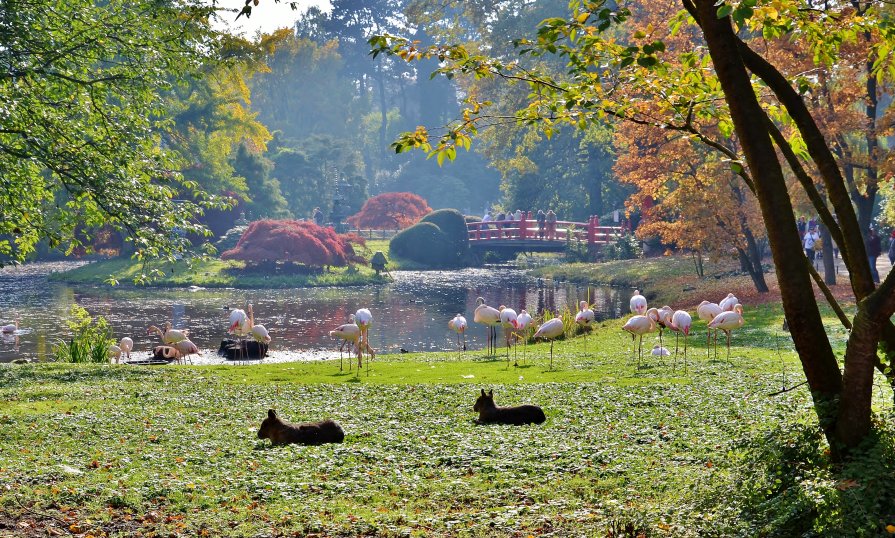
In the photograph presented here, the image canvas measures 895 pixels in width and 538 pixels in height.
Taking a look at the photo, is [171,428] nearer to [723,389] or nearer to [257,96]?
[723,389]

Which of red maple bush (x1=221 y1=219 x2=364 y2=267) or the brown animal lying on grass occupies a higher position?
red maple bush (x1=221 y1=219 x2=364 y2=267)

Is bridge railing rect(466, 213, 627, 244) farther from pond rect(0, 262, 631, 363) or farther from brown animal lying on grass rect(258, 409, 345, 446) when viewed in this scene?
brown animal lying on grass rect(258, 409, 345, 446)

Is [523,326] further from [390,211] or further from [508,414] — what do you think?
[390,211]

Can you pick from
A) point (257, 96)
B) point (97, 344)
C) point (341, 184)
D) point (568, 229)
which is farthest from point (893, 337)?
point (257, 96)

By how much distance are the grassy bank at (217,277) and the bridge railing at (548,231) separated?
1216cm

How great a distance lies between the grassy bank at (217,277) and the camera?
1916 inches

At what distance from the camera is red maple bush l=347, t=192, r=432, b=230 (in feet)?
236

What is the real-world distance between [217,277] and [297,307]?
38.0 feet

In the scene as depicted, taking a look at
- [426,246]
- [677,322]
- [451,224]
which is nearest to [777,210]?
[677,322]

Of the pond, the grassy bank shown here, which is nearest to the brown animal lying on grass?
the pond

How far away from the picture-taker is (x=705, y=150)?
33.3 meters

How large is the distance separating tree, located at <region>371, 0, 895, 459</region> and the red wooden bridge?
46.1 meters

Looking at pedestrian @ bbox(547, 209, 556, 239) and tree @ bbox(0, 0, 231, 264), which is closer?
tree @ bbox(0, 0, 231, 264)

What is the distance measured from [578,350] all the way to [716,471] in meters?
15.1
